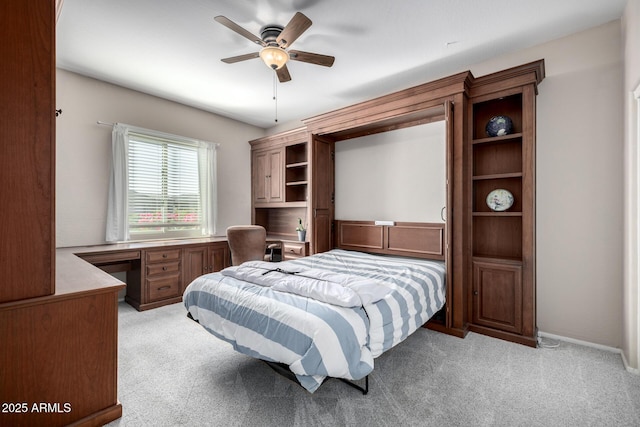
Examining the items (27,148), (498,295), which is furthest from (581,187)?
(27,148)

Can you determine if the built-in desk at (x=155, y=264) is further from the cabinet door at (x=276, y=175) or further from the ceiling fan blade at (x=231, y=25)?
the ceiling fan blade at (x=231, y=25)

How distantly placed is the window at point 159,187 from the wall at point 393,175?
2111 millimetres

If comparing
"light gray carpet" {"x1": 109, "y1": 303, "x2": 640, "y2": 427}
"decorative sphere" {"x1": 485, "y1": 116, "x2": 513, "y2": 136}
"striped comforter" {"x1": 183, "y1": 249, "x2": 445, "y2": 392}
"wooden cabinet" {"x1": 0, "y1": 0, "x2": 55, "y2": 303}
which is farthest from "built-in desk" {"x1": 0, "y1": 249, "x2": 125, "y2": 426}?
"decorative sphere" {"x1": 485, "y1": 116, "x2": 513, "y2": 136}

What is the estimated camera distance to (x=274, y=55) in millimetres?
2361

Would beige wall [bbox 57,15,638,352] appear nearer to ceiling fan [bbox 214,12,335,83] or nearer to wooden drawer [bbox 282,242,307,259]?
ceiling fan [bbox 214,12,335,83]

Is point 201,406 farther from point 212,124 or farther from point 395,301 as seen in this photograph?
point 212,124

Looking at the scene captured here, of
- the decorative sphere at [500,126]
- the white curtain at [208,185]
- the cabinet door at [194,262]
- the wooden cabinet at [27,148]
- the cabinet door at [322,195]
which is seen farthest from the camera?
the white curtain at [208,185]

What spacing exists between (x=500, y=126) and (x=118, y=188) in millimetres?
4412

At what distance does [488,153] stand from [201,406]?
10.9 ft

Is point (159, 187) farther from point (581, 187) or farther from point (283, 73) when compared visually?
point (581, 187)

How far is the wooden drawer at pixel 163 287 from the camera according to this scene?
3611mm

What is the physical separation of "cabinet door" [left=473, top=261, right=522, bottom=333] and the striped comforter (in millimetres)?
600

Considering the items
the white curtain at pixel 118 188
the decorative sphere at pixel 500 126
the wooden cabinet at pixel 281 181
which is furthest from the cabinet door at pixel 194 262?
the decorative sphere at pixel 500 126

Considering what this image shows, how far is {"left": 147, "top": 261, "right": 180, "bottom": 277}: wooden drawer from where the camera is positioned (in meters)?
3.61
